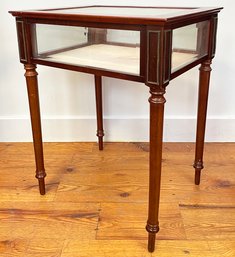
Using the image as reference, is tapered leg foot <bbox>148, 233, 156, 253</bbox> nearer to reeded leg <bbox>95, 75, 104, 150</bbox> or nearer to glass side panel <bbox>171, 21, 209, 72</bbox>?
glass side panel <bbox>171, 21, 209, 72</bbox>

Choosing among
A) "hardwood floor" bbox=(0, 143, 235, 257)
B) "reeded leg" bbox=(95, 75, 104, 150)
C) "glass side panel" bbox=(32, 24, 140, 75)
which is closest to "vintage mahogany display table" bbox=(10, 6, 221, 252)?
"glass side panel" bbox=(32, 24, 140, 75)

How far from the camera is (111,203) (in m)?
1.26

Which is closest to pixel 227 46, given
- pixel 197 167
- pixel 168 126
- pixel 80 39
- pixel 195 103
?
pixel 195 103

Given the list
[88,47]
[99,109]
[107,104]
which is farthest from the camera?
[107,104]

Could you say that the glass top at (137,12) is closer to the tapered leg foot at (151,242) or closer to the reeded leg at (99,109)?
→ the reeded leg at (99,109)

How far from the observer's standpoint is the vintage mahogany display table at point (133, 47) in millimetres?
821

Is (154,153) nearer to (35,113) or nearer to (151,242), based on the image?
Result: (151,242)

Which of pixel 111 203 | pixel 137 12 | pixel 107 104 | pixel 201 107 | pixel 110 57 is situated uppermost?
pixel 137 12

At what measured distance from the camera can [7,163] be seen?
1.56 meters

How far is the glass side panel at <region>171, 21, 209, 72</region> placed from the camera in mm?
919

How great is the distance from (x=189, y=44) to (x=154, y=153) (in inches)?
13.0

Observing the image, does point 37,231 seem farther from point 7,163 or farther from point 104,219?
point 7,163

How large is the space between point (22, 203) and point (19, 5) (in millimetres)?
859

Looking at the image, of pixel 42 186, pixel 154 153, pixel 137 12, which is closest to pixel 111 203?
pixel 42 186
